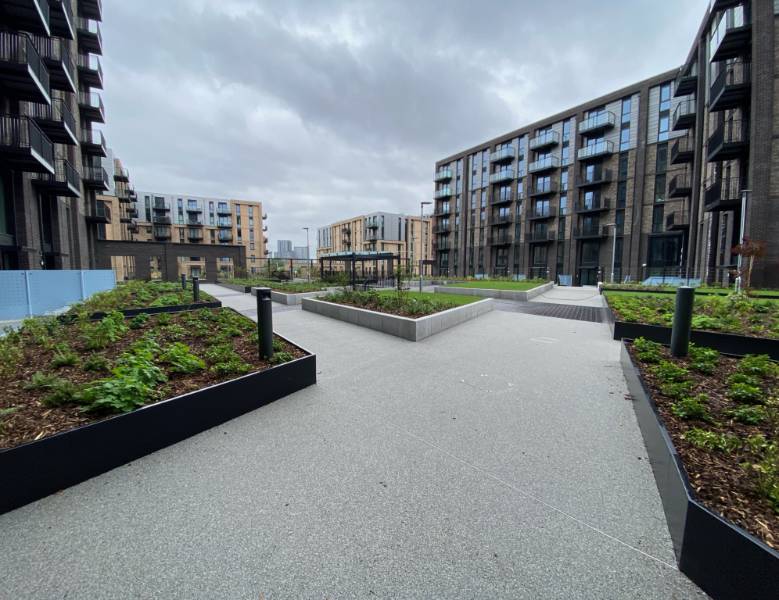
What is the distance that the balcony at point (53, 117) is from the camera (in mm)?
15328

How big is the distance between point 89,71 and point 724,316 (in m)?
35.5

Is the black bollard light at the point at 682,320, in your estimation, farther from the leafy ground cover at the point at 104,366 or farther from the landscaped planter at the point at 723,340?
the leafy ground cover at the point at 104,366

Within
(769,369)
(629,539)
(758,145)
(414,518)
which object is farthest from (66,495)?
(758,145)

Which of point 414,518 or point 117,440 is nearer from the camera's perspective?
point 414,518

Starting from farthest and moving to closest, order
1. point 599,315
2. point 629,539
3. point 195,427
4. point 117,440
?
point 599,315 → point 195,427 → point 117,440 → point 629,539

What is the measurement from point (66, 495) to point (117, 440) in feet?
1.55

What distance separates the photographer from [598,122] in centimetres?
3628

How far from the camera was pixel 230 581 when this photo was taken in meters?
1.95

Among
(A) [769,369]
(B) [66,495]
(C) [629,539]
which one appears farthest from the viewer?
(A) [769,369]

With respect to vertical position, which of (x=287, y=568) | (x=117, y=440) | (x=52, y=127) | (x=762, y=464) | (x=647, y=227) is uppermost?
(x=52, y=127)

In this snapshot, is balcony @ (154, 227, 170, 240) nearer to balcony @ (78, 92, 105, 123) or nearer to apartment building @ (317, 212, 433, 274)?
apartment building @ (317, 212, 433, 274)

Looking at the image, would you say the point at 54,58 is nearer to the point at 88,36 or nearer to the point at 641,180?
the point at 88,36

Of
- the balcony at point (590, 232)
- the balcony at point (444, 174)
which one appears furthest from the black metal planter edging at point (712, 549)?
the balcony at point (444, 174)

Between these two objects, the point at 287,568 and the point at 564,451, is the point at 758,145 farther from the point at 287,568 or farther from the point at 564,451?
the point at 287,568
